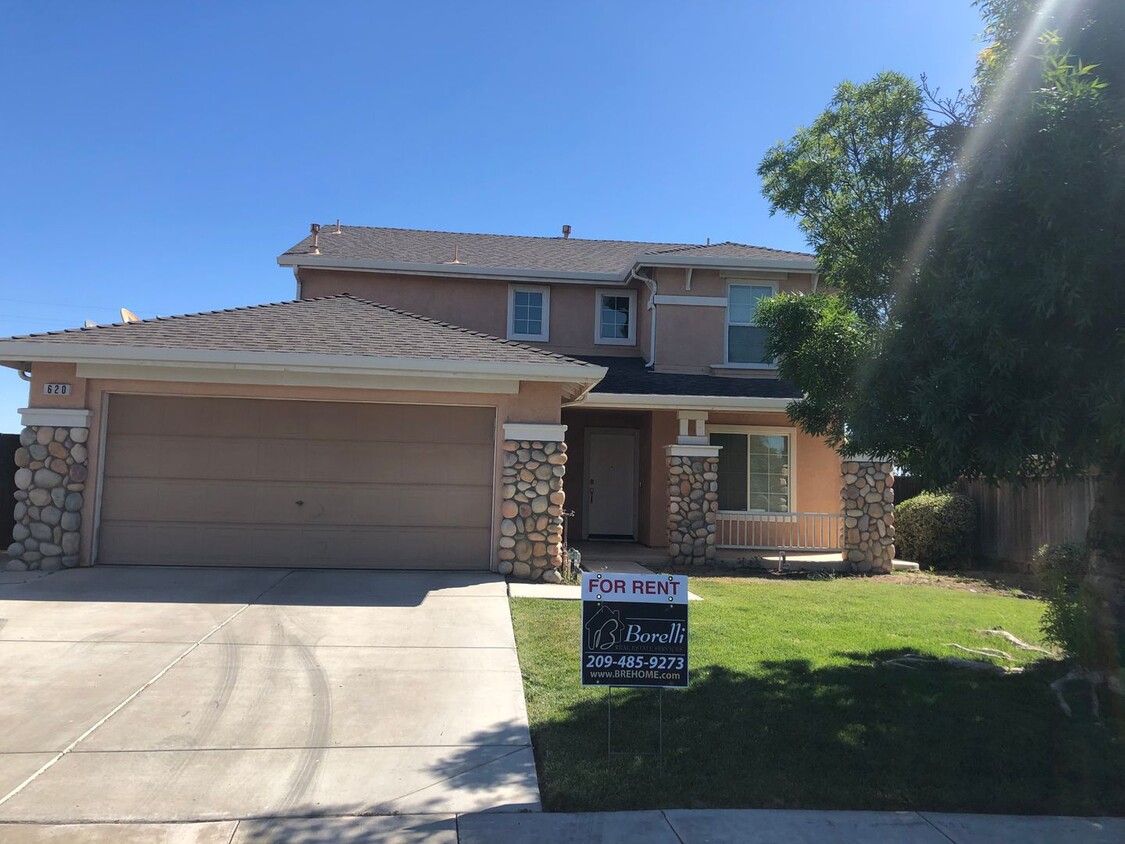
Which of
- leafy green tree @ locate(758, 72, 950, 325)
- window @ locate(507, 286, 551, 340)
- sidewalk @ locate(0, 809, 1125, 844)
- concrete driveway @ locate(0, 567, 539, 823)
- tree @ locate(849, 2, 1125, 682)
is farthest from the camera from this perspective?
window @ locate(507, 286, 551, 340)

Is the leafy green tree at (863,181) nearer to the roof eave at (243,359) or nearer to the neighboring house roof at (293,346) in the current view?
the neighboring house roof at (293,346)

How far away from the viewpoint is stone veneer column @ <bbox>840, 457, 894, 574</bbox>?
529 inches

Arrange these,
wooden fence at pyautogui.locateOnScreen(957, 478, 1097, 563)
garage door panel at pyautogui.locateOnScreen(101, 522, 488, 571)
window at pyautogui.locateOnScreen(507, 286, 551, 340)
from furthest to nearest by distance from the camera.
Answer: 1. window at pyautogui.locateOnScreen(507, 286, 551, 340)
2. wooden fence at pyautogui.locateOnScreen(957, 478, 1097, 563)
3. garage door panel at pyautogui.locateOnScreen(101, 522, 488, 571)

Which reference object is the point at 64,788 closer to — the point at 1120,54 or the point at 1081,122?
the point at 1081,122

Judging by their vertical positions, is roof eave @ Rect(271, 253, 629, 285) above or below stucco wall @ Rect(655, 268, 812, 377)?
above

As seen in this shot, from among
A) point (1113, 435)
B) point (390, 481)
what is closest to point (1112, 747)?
point (1113, 435)

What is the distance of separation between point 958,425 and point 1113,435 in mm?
881

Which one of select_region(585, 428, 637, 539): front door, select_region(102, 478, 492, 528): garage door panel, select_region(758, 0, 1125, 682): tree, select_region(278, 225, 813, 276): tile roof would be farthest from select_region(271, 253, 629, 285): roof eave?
select_region(758, 0, 1125, 682): tree

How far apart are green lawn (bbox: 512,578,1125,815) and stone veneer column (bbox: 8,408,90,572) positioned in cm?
635

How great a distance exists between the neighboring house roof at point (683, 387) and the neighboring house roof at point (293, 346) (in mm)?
2441

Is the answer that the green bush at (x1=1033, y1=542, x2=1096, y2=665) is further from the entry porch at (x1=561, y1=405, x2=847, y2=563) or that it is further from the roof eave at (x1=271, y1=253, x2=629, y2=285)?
the roof eave at (x1=271, y1=253, x2=629, y2=285)

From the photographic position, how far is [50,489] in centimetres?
1038

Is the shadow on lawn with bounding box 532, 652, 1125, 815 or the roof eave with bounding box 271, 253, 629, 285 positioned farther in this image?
the roof eave with bounding box 271, 253, 629, 285

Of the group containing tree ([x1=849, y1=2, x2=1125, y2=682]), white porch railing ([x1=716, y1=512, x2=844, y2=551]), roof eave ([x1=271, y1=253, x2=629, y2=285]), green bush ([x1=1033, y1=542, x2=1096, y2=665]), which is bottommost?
green bush ([x1=1033, y1=542, x2=1096, y2=665])
